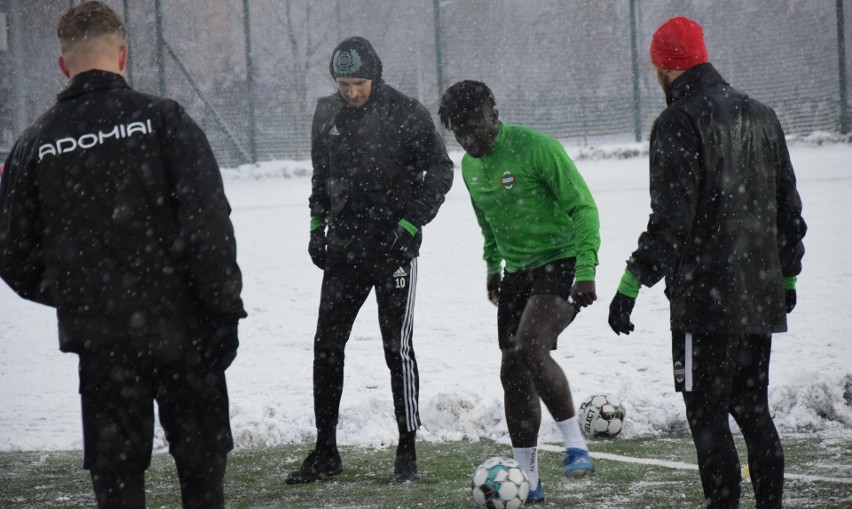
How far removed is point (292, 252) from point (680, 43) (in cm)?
1020

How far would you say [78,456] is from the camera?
258 inches

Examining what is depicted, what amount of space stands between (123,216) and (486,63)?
15846 millimetres

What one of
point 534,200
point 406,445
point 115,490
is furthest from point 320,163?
point 115,490

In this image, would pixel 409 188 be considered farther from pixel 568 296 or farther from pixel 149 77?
pixel 149 77

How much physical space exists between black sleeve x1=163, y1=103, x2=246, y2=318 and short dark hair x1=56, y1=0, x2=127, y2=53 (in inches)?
13.5

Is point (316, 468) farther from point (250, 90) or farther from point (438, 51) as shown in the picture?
point (250, 90)

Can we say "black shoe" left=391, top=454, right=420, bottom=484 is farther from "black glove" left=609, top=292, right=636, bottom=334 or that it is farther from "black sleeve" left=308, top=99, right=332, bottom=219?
"black glove" left=609, top=292, right=636, bottom=334

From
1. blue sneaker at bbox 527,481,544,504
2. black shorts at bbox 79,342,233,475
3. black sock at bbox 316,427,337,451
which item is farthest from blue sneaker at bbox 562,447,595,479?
black shorts at bbox 79,342,233,475

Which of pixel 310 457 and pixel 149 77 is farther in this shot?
pixel 149 77

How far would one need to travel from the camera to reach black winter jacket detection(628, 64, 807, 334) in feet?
12.2

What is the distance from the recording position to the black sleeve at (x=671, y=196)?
3717 mm

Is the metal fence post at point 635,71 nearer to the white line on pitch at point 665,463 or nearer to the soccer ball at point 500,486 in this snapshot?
the white line on pitch at point 665,463

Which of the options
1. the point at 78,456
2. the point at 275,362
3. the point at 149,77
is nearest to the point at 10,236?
the point at 78,456

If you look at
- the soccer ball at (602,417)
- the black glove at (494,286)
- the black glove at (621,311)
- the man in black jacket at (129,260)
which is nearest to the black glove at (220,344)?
the man in black jacket at (129,260)
